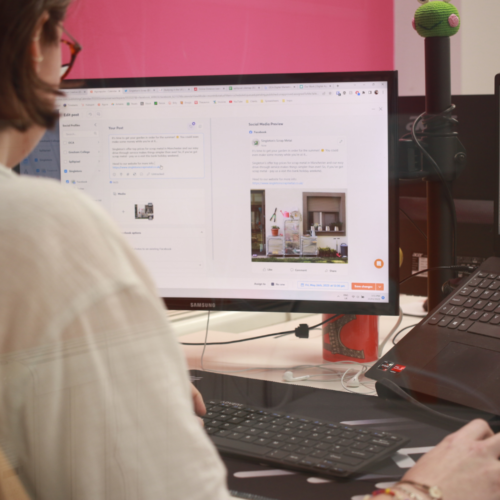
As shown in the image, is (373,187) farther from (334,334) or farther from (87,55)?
(87,55)

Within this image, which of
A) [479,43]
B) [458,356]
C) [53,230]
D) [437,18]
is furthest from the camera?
[479,43]

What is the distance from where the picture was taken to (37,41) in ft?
1.26

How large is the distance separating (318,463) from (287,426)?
0.09 meters

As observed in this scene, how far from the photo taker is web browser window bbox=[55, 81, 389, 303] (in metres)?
0.89

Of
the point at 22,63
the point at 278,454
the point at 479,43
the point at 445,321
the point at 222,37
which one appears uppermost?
the point at 479,43

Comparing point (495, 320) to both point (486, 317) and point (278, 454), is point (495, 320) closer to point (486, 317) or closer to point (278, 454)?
point (486, 317)

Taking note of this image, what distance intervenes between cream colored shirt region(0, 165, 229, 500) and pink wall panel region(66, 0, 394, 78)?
805mm

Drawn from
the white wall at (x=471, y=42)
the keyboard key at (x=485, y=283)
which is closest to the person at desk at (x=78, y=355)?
the keyboard key at (x=485, y=283)

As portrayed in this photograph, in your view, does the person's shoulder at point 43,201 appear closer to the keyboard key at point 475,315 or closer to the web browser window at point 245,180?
the web browser window at point 245,180

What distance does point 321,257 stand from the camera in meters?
0.91

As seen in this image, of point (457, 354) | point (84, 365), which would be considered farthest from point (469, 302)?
point (84, 365)

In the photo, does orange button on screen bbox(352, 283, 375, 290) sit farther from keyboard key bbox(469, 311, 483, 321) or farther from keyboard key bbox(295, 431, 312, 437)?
keyboard key bbox(295, 431, 312, 437)

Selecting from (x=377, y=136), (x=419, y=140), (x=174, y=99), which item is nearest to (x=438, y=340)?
(x=377, y=136)

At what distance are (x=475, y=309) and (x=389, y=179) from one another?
0.24 m
